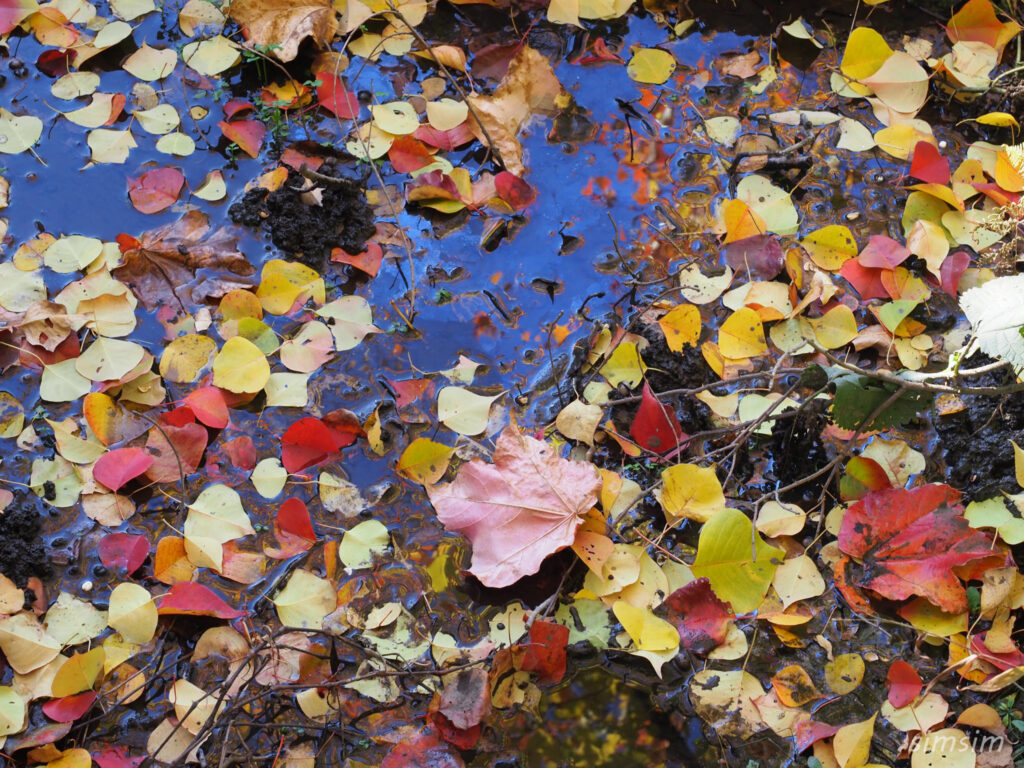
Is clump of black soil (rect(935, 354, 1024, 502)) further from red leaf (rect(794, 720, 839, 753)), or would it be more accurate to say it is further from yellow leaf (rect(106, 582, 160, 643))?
yellow leaf (rect(106, 582, 160, 643))

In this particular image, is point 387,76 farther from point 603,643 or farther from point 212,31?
point 603,643

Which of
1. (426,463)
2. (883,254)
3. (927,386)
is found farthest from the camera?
(883,254)

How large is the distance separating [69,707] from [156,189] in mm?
1292

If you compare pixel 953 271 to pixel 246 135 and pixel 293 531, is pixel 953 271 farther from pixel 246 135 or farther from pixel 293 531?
pixel 246 135

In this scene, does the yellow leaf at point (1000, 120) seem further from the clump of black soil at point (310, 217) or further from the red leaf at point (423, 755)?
the red leaf at point (423, 755)

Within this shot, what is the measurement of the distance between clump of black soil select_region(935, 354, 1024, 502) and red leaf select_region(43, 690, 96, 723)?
1810 mm

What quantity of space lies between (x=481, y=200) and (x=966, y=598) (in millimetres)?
1446

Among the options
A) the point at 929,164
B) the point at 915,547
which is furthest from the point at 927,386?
the point at 929,164

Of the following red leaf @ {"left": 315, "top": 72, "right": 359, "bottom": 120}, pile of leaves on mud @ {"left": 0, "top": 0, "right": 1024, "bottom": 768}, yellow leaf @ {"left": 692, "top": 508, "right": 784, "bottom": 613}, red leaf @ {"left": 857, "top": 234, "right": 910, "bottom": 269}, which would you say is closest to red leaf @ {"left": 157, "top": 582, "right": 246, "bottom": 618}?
pile of leaves on mud @ {"left": 0, "top": 0, "right": 1024, "bottom": 768}

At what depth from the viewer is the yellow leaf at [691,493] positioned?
1726mm

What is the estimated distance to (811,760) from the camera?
1512 millimetres

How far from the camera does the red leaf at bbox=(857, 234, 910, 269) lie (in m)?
2.04

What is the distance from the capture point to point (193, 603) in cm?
162

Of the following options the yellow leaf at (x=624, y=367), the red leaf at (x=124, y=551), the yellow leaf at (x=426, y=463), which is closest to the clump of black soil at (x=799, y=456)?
the yellow leaf at (x=624, y=367)
